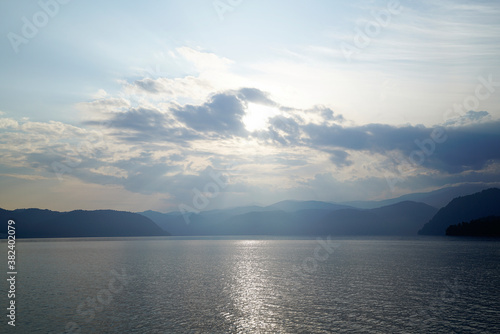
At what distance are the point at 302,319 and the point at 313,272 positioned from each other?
150ft

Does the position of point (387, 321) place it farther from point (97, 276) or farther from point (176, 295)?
point (97, 276)

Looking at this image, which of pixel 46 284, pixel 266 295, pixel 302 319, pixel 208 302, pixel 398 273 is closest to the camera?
pixel 302 319

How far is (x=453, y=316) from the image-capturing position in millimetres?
41594

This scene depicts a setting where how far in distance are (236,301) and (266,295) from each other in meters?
6.60

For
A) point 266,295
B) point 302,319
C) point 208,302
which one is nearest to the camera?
point 302,319

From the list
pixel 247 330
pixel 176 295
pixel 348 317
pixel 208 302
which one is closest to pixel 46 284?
pixel 176 295

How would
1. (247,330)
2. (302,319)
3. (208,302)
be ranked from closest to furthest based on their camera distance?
(247,330)
(302,319)
(208,302)

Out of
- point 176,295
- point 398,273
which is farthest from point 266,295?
point 398,273

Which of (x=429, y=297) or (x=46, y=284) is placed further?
(x=46, y=284)

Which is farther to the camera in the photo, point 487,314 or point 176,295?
point 176,295

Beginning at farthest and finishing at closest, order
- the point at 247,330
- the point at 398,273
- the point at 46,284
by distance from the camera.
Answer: the point at 398,273
the point at 46,284
the point at 247,330

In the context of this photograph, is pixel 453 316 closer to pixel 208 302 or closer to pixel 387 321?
pixel 387 321

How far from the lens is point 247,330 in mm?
37438

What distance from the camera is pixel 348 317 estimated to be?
136ft
